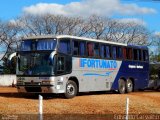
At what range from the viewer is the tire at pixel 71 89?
78.7 ft

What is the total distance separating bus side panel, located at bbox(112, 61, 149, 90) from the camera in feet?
96.5

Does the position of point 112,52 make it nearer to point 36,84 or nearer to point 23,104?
point 36,84

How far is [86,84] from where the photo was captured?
26.0 meters

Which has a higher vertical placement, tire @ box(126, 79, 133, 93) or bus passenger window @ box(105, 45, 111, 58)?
bus passenger window @ box(105, 45, 111, 58)

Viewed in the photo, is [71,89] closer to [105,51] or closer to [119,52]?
[105,51]

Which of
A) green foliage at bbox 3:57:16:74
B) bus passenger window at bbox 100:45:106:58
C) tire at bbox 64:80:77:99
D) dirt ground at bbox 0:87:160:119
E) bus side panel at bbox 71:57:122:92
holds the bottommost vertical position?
dirt ground at bbox 0:87:160:119

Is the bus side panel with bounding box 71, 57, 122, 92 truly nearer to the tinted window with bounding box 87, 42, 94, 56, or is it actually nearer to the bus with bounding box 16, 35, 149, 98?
the bus with bounding box 16, 35, 149, 98

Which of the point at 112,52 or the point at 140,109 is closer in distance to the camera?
the point at 140,109

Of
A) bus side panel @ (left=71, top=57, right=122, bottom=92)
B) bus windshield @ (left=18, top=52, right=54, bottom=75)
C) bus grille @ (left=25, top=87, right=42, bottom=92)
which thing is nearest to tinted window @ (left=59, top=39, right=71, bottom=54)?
bus side panel @ (left=71, top=57, right=122, bottom=92)

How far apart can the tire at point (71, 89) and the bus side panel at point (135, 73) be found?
4.70m

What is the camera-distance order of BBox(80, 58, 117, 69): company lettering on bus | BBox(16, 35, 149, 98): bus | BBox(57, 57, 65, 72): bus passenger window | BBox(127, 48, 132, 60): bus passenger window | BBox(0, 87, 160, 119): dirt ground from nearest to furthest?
BBox(0, 87, 160, 119): dirt ground
BBox(16, 35, 149, 98): bus
BBox(57, 57, 65, 72): bus passenger window
BBox(80, 58, 117, 69): company lettering on bus
BBox(127, 48, 132, 60): bus passenger window

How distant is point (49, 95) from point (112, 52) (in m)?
5.53

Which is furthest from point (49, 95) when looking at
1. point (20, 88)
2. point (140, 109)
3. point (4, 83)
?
point (4, 83)

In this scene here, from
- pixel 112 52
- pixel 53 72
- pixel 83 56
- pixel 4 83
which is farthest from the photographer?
pixel 4 83
